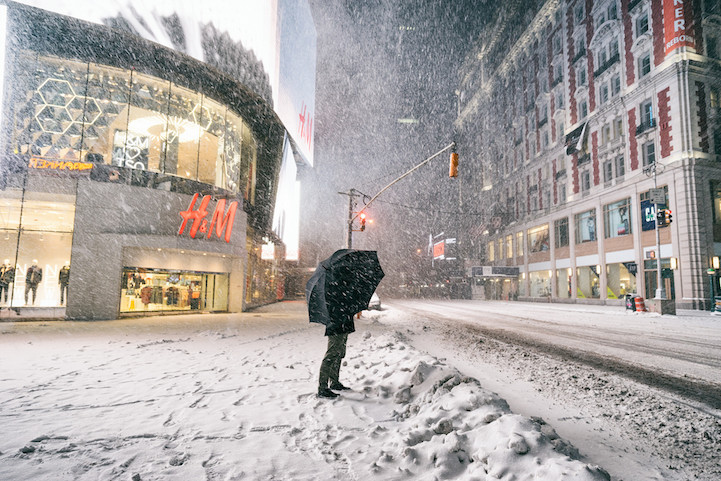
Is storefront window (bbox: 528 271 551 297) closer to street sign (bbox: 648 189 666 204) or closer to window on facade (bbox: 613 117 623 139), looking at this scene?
window on facade (bbox: 613 117 623 139)

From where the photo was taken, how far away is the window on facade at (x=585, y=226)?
3241 cm

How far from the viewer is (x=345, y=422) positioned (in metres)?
4.01

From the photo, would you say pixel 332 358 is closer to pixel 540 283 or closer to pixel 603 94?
pixel 603 94

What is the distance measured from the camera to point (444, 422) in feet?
11.0

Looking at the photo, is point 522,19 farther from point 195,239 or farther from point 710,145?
point 195,239

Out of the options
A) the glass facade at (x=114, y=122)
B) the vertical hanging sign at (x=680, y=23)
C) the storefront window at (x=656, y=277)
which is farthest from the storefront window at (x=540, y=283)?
the glass facade at (x=114, y=122)

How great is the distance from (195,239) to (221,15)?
1141 cm

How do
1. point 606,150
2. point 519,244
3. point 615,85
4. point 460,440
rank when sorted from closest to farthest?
1. point 460,440
2. point 615,85
3. point 606,150
4. point 519,244

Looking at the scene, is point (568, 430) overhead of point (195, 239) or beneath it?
beneath

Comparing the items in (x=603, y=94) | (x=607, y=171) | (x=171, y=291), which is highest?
(x=603, y=94)

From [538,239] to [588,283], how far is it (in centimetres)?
916

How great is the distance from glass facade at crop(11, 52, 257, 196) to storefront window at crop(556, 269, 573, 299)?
31.8 meters

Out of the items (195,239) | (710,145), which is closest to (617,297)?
(710,145)

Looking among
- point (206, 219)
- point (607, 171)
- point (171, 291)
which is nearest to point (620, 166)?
point (607, 171)
